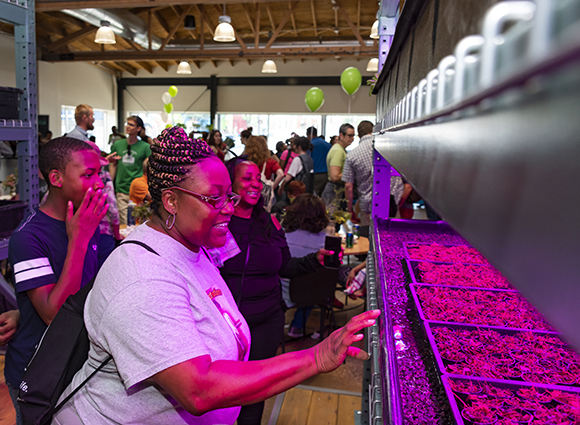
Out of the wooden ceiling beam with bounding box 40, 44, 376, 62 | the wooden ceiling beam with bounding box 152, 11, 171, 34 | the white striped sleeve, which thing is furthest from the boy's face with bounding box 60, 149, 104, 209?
the wooden ceiling beam with bounding box 152, 11, 171, 34

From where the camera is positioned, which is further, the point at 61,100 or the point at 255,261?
the point at 61,100

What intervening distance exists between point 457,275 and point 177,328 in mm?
1029

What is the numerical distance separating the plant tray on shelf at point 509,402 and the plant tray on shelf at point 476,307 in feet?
0.93

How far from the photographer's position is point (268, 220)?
8.27 ft

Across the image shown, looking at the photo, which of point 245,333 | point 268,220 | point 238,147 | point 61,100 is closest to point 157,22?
point 61,100

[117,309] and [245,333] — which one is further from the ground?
[117,309]

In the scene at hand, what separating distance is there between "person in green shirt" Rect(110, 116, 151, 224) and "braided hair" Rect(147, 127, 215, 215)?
196 inches

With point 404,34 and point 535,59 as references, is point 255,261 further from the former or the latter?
point 535,59

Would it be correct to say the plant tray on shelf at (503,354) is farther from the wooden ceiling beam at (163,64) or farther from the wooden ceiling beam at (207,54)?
the wooden ceiling beam at (163,64)

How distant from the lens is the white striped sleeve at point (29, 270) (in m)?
1.55

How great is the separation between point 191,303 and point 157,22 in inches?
577

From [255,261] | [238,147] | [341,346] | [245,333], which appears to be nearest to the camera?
[341,346]

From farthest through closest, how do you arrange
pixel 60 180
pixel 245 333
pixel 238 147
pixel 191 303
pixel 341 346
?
pixel 238 147 < pixel 60 180 < pixel 245 333 < pixel 191 303 < pixel 341 346

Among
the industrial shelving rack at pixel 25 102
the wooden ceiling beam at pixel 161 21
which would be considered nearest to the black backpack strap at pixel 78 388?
the industrial shelving rack at pixel 25 102
